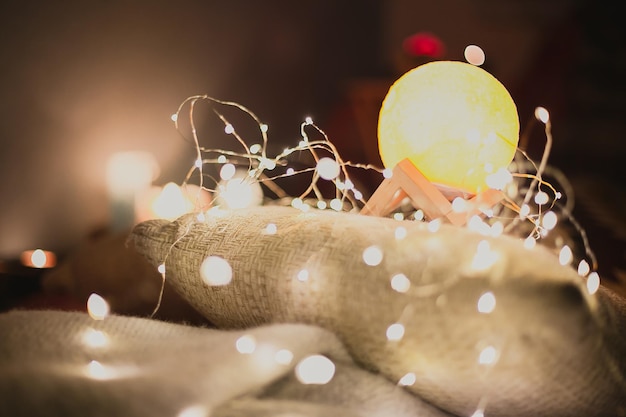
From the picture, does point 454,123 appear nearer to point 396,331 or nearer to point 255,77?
point 396,331

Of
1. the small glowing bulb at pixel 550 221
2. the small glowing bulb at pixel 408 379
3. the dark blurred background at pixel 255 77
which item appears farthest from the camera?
the dark blurred background at pixel 255 77

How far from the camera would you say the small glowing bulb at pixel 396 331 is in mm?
606

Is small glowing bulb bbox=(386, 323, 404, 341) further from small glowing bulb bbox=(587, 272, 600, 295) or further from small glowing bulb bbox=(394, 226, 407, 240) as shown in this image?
small glowing bulb bbox=(587, 272, 600, 295)

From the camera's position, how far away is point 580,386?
59 cm

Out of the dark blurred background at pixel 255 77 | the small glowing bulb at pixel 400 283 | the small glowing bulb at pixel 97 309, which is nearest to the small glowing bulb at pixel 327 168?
the small glowing bulb at pixel 400 283

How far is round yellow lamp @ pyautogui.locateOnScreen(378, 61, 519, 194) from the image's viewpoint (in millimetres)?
764

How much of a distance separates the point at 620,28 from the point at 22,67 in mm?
2348

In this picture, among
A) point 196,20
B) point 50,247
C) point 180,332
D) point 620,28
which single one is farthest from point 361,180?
point 180,332

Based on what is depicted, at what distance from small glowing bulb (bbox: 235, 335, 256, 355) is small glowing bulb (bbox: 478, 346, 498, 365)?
0.20m

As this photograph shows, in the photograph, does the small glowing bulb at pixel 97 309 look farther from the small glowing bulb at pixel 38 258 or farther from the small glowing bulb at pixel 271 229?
the small glowing bulb at pixel 38 258

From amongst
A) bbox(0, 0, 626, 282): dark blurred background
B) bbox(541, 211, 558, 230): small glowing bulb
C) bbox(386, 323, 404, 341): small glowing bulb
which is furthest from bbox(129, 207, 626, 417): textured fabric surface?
bbox(0, 0, 626, 282): dark blurred background

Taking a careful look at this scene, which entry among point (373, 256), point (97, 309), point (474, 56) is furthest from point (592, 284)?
point (97, 309)

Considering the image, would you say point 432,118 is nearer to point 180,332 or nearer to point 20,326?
point 180,332

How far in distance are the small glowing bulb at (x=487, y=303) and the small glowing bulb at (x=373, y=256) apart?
10cm
